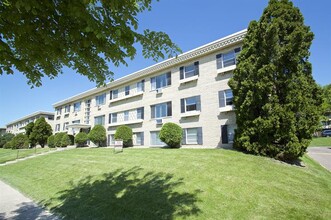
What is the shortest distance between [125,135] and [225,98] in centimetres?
1232

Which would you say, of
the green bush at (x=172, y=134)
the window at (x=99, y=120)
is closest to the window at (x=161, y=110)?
the green bush at (x=172, y=134)

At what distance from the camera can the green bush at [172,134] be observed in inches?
747

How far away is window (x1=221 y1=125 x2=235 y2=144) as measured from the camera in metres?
17.0

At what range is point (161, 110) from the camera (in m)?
22.8

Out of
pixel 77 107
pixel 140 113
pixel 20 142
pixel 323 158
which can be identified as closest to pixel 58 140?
pixel 77 107

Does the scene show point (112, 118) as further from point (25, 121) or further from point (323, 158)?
point (25, 121)

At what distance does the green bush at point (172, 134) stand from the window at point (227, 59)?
6.76 meters

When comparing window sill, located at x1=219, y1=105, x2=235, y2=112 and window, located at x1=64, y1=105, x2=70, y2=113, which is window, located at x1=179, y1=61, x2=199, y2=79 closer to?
window sill, located at x1=219, y1=105, x2=235, y2=112

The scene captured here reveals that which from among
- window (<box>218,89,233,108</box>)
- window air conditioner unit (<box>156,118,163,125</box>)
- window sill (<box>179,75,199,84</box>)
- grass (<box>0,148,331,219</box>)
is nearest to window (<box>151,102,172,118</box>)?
window air conditioner unit (<box>156,118,163,125</box>)

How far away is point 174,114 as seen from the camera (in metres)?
21.3

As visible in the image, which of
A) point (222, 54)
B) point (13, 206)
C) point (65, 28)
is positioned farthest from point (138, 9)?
point (222, 54)

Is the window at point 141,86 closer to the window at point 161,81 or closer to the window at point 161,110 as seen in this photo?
the window at point 161,81

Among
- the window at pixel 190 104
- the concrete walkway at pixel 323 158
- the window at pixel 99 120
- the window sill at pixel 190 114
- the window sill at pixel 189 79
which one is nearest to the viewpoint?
the concrete walkway at pixel 323 158

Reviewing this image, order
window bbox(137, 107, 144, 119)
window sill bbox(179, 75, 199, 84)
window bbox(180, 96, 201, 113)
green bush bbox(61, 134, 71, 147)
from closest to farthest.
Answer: window bbox(180, 96, 201, 113) → window sill bbox(179, 75, 199, 84) → window bbox(137, 107, 144, 119) → green bush bbox(61, 134, 71, 147)
